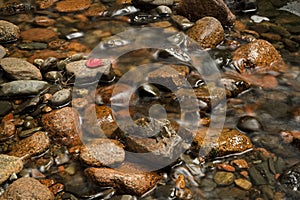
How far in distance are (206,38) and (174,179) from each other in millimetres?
2534

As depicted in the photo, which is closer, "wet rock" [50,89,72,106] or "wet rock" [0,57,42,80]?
"wet rock" [50,89,72,106]

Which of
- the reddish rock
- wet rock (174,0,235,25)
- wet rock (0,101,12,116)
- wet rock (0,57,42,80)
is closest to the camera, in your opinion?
wet rock (0,101,12,116)

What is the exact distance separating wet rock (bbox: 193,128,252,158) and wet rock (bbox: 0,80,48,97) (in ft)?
6.39

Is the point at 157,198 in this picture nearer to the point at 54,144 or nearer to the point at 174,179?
the point at 174,179

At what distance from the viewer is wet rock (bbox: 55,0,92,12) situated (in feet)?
20.8

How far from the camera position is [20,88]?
14.3 ft

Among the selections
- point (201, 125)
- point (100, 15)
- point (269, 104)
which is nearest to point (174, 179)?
point (201, 125)

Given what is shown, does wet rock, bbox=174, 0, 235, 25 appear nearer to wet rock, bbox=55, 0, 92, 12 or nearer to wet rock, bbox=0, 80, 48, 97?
wet rock, bbox=55, 0, 92, 12

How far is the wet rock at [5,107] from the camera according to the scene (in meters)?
4.18

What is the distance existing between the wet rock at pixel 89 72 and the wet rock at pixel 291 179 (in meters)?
2.32

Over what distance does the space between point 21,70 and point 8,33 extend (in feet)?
4.00

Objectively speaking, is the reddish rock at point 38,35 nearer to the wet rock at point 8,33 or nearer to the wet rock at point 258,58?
the wet rock at point 8,33

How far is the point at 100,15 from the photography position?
622cm

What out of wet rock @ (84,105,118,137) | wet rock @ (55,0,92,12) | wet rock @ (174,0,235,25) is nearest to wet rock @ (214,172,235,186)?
wet rock @ (84,105,118,137)
